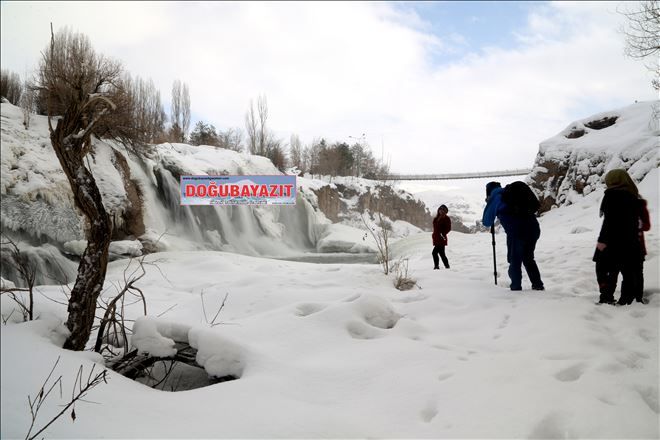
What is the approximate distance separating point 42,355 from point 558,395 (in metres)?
2.24

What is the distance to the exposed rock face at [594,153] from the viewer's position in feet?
31.0

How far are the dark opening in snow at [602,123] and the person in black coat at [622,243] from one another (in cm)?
1077

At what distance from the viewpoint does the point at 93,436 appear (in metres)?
1.19

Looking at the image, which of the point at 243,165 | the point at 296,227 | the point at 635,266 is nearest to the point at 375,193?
the point at 296,227

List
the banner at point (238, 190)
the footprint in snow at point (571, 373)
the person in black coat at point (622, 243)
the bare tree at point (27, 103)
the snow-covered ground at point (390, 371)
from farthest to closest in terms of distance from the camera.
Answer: the banner at point (238, 190)
the bare tree at point (27, 103)
the person in black coat at point (622, 243)
the footprint in snow at point (571, 373)
the snow-covered ground at point (390, 371)

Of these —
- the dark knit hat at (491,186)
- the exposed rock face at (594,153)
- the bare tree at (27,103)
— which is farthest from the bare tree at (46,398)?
the exposed rock face at (594,153)

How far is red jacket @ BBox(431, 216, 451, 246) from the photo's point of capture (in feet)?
20.3

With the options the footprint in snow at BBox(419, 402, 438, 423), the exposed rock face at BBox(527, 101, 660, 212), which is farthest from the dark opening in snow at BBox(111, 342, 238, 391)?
the exposed rock face at BBox(527, 101, 660, 212)

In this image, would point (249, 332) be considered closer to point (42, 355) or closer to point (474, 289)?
point (42, 355)

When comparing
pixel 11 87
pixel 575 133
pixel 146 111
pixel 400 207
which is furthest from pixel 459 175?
pixel 11 87

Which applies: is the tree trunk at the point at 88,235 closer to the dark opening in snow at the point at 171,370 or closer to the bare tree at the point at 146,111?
the dark opening in snow at the point at 171,370

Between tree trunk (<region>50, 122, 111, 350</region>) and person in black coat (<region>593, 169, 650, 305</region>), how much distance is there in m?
3.70

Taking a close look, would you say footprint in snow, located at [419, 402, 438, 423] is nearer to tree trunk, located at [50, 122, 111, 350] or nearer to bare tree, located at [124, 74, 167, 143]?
tree trunk, located at [50, 122, 111, 350]

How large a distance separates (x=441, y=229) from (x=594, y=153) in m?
7.75
